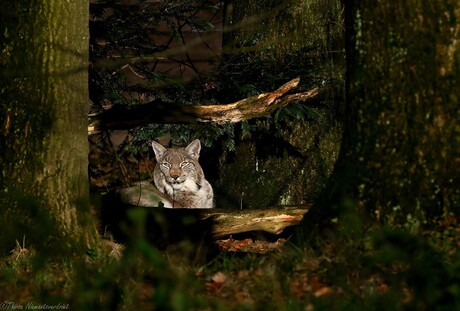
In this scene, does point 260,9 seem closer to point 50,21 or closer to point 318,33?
point 318,33

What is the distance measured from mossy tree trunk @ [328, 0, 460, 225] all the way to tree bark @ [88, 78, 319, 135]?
3.35 m

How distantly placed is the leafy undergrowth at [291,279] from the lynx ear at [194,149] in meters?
5.29

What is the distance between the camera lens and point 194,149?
12.1 m

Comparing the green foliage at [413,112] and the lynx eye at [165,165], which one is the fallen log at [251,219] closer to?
the lynx eye at [165,165]

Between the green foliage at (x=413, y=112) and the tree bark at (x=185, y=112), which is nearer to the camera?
the green foliage at (x=413, y=112)

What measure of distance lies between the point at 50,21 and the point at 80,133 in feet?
3.48

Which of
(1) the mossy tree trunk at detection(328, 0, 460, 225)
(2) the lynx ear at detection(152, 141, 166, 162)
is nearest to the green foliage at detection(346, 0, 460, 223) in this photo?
(1) the mossy tree trunk at detection(328, 0, 460, 225)

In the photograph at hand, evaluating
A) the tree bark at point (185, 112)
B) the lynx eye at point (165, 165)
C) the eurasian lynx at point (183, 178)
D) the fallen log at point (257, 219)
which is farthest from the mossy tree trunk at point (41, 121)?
the lynx eye at point (165, 165)

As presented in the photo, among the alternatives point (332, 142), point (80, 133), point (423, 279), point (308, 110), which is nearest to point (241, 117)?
point (308, 110)

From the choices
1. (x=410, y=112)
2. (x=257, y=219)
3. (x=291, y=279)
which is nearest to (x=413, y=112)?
(x=410, y=112)

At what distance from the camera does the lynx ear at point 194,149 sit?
470 inches

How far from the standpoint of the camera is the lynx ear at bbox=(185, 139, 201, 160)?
11.9 metres

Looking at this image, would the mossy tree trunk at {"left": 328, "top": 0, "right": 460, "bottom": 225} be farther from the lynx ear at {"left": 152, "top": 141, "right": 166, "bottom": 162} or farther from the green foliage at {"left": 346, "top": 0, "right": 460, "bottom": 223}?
the lynx ear at {"left": 152, "top": 141, "right": 166, "bottom": 162}

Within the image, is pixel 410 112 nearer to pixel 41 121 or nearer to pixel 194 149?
pixel 41 121
